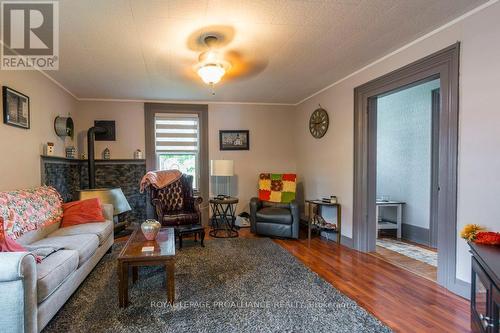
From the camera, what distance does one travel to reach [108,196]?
13.8ft

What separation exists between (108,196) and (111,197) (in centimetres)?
5

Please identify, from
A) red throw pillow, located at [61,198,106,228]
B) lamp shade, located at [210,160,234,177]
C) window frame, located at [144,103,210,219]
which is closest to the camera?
red throw pillow, located at [61,198,106,228]

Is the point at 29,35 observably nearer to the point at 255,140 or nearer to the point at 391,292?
the point at 255,140

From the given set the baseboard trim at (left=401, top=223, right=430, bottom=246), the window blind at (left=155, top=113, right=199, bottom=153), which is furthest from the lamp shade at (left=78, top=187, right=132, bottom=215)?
the baseboard trim at (left=401, top=223, right=430, bottom=246)

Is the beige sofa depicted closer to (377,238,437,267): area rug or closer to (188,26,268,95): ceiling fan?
(188,26,268,95): ceiling fan

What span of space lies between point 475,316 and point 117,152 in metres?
5.27

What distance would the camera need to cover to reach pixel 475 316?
183cm

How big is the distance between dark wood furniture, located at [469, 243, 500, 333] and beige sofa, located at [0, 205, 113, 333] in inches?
101

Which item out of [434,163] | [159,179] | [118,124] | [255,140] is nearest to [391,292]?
[434,163]

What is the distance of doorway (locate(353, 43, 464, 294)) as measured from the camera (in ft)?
8.21

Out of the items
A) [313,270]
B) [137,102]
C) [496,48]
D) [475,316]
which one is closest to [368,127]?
[496,48]

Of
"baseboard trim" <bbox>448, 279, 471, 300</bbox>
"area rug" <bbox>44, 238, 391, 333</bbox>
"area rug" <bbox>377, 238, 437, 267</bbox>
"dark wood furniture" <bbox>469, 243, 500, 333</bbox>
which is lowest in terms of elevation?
"area rug" <bbox>377, 238, 437, 267</bbox>

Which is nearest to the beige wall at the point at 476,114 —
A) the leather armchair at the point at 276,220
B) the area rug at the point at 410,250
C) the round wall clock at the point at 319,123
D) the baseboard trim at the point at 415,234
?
the area rug at the point at 410,250

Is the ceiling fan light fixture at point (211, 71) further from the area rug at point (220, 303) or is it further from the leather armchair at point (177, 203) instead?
the area rug at point (220, 303)
